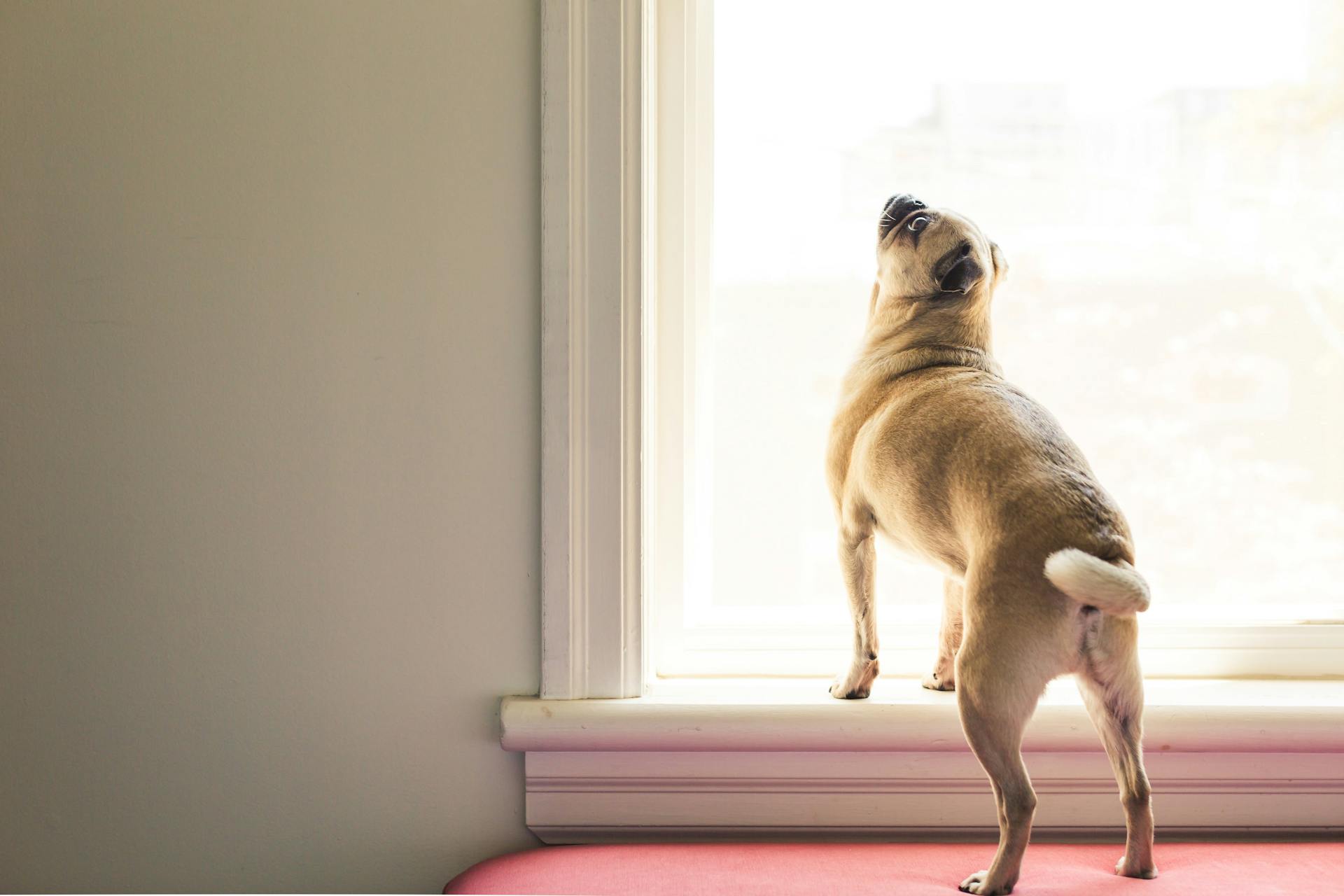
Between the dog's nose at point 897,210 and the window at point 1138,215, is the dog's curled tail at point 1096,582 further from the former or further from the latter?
the window at point 1138,215

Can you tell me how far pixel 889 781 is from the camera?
3.57ft

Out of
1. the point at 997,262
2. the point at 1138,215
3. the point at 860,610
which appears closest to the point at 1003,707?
the point at 860,610

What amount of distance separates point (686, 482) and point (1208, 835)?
28.2 inches

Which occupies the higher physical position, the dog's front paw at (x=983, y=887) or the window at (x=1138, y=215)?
the window at (x=1138, y=215)

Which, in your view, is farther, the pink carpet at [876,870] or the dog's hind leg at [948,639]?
the dog's hind leg at [948,639]

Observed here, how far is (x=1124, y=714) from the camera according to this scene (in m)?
0.85

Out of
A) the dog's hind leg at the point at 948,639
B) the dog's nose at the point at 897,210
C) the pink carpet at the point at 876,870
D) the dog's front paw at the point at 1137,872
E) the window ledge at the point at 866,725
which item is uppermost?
the dog's nose at the point at 897,210

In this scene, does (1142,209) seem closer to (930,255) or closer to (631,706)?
(930,255)

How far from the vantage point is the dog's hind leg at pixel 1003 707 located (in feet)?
2.64

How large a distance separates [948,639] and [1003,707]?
0.92 feet

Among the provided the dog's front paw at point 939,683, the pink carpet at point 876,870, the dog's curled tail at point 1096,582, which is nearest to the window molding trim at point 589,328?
the pink carpet at point 876,870

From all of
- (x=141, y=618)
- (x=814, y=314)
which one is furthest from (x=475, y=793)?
(x=814, y=314)

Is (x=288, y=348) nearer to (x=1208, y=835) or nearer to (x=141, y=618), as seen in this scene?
(x=141, y=618)

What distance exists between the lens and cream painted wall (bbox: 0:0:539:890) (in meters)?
1.09
